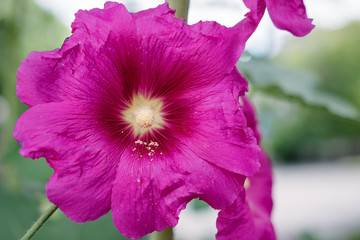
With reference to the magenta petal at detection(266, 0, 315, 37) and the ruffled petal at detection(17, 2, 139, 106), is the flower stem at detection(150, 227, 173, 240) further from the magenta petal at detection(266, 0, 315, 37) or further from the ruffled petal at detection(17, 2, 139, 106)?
the magenta petal at detection(266, 0, 315, 37)

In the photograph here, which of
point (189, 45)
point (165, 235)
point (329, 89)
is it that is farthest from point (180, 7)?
point (329, 89)

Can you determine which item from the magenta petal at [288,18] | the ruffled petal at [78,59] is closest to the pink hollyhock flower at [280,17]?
the magenta petal at [288,18]

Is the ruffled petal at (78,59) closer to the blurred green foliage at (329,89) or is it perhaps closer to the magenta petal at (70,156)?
the magenta petal at (70,156)

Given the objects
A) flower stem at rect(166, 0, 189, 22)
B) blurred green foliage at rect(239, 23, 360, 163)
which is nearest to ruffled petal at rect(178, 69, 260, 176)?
flower stem at rect(166, 0, 189, 22)

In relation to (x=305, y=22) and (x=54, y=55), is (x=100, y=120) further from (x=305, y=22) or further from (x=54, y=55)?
(x=305, y=22)

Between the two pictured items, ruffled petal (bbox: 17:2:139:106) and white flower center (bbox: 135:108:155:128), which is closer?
ruffled petal (bbox: 17:2:139:106)

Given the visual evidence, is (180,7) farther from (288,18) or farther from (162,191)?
(162,191)
